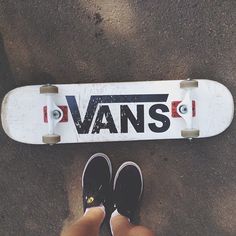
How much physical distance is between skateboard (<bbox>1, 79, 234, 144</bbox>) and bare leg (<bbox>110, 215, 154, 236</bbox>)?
359 millimetres

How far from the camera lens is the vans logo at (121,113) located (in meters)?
1.66

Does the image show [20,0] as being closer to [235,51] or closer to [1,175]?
[1,175]

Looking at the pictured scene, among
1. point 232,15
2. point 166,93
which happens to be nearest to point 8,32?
point 166,93

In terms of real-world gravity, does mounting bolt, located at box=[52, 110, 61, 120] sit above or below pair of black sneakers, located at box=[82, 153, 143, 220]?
above

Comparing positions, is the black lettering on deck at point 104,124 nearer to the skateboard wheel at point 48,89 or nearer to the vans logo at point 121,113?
the vans logo at point 121,113

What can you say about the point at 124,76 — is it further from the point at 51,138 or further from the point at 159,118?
the point at 51,138

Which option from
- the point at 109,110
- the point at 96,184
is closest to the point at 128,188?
the point at 96,184

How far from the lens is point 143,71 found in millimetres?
1702

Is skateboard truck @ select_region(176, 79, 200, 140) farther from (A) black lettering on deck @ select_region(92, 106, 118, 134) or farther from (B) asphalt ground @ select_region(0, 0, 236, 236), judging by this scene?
(A) black lettering on deck @ select_region(92, 106, 118, 134)

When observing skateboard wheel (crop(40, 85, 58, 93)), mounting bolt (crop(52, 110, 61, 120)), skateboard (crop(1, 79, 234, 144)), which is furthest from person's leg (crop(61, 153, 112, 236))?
skateboard wheel (crop(40, 85, 58, 93))

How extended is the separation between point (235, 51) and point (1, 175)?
1189 millimetres

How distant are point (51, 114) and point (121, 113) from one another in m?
0.30

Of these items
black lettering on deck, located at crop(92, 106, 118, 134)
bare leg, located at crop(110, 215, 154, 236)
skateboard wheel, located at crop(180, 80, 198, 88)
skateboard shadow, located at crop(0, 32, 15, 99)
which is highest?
skateboard shadow, located at crop(0, 32, 15, 99)

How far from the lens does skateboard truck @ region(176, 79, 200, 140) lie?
5.28 ft
